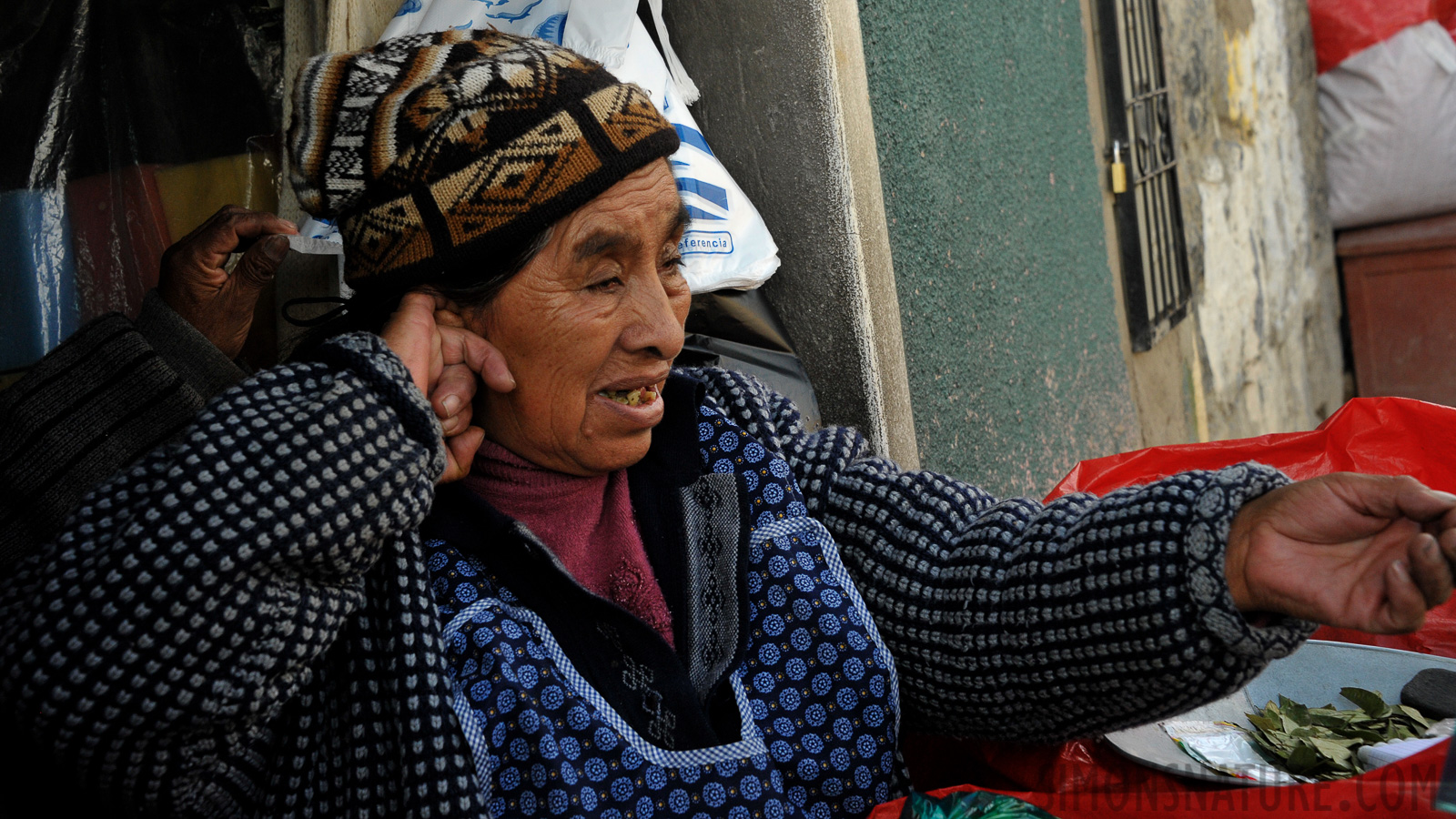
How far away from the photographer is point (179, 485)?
3.87ft

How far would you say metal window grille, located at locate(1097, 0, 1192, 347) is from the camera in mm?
4199

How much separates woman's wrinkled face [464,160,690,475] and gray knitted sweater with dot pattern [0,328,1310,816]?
223 mm

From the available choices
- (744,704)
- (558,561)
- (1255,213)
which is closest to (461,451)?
(558,561)

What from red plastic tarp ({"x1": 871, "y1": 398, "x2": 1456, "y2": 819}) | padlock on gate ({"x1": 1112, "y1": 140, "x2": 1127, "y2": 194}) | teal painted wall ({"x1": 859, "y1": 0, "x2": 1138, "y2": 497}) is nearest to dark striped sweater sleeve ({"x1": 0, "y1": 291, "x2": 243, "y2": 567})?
red plastic tarp ({"x1": 871, "y1": 398, "x2": 1456, "y2": 819})

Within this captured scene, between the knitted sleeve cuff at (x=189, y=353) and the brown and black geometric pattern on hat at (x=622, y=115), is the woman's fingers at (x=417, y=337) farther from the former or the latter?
the knitted sleeve cuff at (x=189, y=353)

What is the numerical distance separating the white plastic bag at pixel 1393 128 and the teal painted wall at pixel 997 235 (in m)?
2.92

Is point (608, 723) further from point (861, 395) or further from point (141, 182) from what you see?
point (141, 182)

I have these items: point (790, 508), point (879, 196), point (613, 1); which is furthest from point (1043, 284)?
point (790, 508)

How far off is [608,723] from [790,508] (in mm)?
408

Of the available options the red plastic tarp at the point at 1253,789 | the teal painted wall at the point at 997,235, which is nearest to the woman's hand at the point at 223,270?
the red plastic tarp at the point at 1253,789

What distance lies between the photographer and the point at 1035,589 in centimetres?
138

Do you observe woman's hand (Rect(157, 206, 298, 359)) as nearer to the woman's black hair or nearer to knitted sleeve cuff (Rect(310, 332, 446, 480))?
the woman's black hair

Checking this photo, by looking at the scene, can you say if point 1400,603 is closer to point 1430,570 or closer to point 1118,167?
point 1430,570

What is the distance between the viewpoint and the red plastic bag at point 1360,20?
222 inches
